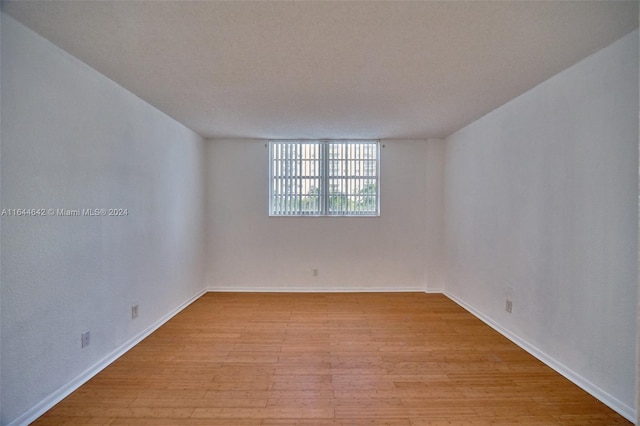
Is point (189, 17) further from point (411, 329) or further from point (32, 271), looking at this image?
point (411, 329)

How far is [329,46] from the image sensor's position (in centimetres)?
194

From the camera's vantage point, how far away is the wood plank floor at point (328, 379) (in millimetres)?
1884

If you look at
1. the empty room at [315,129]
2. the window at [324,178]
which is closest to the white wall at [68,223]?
the empty room at [315,129]

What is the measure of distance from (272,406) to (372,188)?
3480mm

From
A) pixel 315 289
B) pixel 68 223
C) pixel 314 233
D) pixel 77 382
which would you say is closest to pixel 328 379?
pixel 77 382

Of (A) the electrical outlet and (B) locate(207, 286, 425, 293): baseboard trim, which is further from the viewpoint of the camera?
(B) locate(207, 286, 425, 293): baseboard trim

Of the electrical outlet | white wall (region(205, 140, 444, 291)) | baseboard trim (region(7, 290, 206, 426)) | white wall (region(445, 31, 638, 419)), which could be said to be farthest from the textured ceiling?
baseboard trim (region(7, 290, 206, 426))

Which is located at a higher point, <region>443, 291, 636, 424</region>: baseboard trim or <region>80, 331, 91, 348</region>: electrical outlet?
<region>80, 331, 91, 348</region>: electrical outlet

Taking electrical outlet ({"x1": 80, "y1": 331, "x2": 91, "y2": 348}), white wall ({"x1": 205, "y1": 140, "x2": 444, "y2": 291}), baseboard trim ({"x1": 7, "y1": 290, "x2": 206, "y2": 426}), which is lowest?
baseboard trim ({"x1": 7, "y1": 290, "x2": 206, "y2": 426})

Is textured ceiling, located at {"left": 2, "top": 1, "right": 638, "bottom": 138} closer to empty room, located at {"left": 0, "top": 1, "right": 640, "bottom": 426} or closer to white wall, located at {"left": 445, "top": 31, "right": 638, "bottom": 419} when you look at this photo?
empty room, located at {"left": 0, "top": 1, "right": 640, "bottom": 426}

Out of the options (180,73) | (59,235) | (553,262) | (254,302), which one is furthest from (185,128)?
(553,262)

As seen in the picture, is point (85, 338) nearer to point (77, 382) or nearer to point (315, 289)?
point (77, 382)

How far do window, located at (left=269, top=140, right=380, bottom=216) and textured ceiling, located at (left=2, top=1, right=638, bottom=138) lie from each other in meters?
1.58

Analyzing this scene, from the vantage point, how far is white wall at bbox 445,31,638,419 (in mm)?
1893
